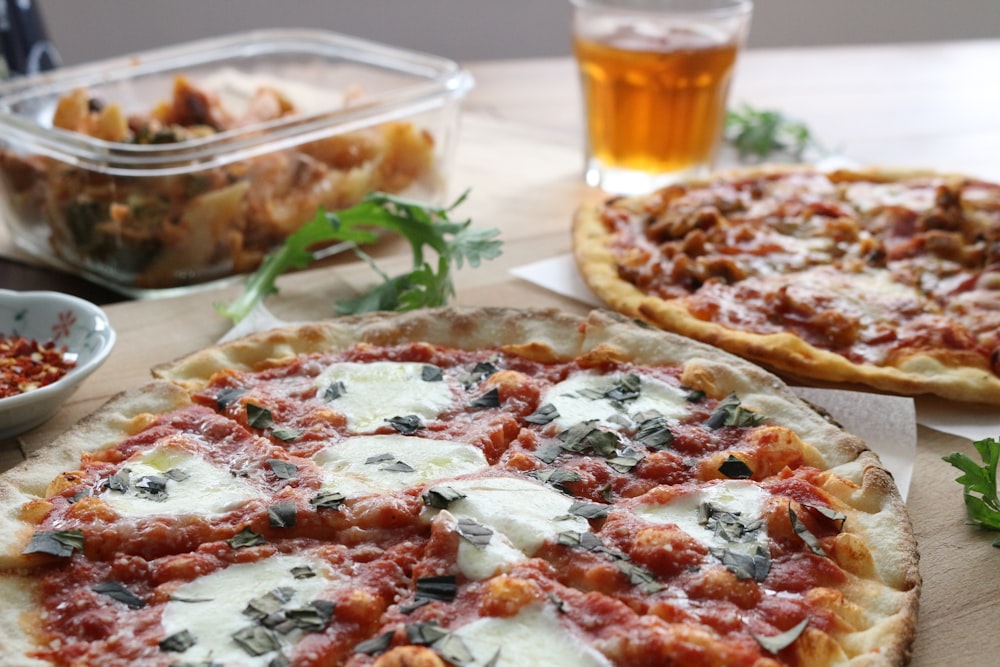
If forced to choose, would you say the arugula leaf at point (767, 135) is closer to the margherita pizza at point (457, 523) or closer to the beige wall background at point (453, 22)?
the margherita pizza at point (457, 523)

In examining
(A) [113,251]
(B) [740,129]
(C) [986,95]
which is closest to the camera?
(A) [113,251]

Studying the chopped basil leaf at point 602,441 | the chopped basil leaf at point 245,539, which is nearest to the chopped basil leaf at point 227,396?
the chopped basil leaf at point 245,539

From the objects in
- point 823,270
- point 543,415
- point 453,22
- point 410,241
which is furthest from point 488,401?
point 453,22

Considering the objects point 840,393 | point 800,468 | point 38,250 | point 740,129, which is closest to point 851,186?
point 740,129

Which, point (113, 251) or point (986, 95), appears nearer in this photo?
point (113, 251)

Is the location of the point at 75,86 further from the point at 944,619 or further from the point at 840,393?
the point at 944,619

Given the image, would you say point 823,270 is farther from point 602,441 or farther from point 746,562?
point 746,562
